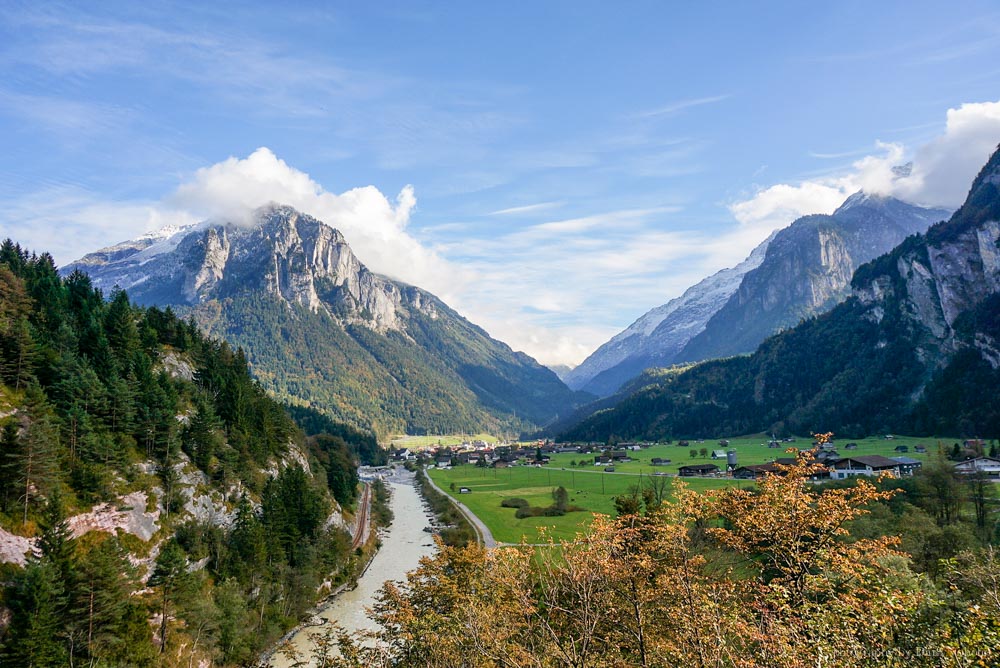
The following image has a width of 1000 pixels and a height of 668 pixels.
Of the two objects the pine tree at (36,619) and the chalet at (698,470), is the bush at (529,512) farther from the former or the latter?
the pine tree at (36,619)

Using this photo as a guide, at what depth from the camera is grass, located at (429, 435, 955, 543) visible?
95.4 metres

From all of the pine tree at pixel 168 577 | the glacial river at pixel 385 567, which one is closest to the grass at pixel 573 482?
the glacial river at pixel 385 567

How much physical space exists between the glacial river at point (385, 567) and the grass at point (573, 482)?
1169 cm

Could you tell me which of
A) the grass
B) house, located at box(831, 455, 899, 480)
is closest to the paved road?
the grass

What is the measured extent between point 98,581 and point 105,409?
2210cm

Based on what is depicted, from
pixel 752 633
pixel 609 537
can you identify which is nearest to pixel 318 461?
pixel 609 537

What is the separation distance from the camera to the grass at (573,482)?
95.4 meters

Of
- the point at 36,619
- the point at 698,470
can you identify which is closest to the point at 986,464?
the point at 698,470

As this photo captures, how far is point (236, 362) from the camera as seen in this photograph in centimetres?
10150

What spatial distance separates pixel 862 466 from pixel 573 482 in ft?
205

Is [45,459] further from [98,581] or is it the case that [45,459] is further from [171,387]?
[171,387]

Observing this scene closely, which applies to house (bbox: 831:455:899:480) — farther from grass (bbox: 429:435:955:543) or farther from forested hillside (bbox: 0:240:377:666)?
forested hillside (bbox: 0:240:377:666)

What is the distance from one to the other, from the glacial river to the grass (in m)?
11.7

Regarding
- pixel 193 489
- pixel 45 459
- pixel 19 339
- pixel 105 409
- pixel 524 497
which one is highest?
pixel 19 339
